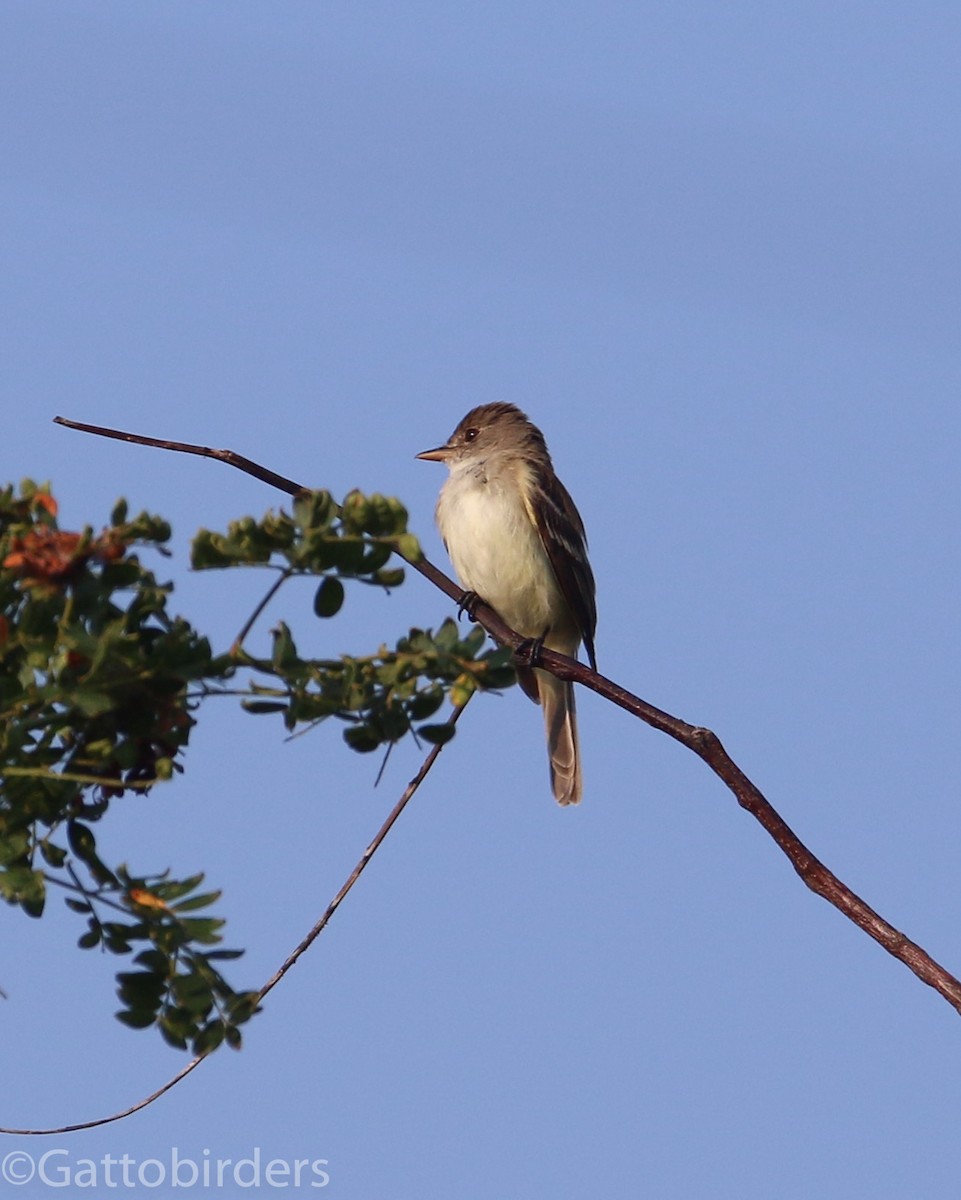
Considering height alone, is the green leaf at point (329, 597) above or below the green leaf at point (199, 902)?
above

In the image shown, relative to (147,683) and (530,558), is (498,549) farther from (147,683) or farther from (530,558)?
(147,683)

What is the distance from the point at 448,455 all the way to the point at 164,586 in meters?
6.27

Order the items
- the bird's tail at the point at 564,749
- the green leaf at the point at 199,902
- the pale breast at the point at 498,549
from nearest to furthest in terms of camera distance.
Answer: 1. the green leaf at the point at 199,902
2. the pale breast at the point at 498,549
3. the bird's tail at the point at 564,749

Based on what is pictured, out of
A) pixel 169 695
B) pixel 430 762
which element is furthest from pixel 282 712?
pixel 430 762

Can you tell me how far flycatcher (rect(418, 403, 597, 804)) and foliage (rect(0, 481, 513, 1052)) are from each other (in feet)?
16.8

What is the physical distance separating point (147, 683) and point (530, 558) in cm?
557

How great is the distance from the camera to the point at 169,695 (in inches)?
102

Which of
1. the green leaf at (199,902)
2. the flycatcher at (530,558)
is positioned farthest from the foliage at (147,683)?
the flycatcher at (530,558)

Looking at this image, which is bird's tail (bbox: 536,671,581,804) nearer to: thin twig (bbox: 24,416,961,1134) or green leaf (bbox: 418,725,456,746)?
thin twig (bbox: 24,416,961,1134)

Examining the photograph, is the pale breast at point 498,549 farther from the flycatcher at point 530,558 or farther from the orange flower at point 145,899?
the orange flower at point 145,899

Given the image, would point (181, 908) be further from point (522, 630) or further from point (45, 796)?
point (522, 630)

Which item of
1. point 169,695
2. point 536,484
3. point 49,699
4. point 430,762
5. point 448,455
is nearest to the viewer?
point 49,699

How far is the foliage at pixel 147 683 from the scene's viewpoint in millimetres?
2463

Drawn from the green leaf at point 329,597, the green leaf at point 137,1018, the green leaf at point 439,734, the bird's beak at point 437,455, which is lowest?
the green leaf at point 137,1018
